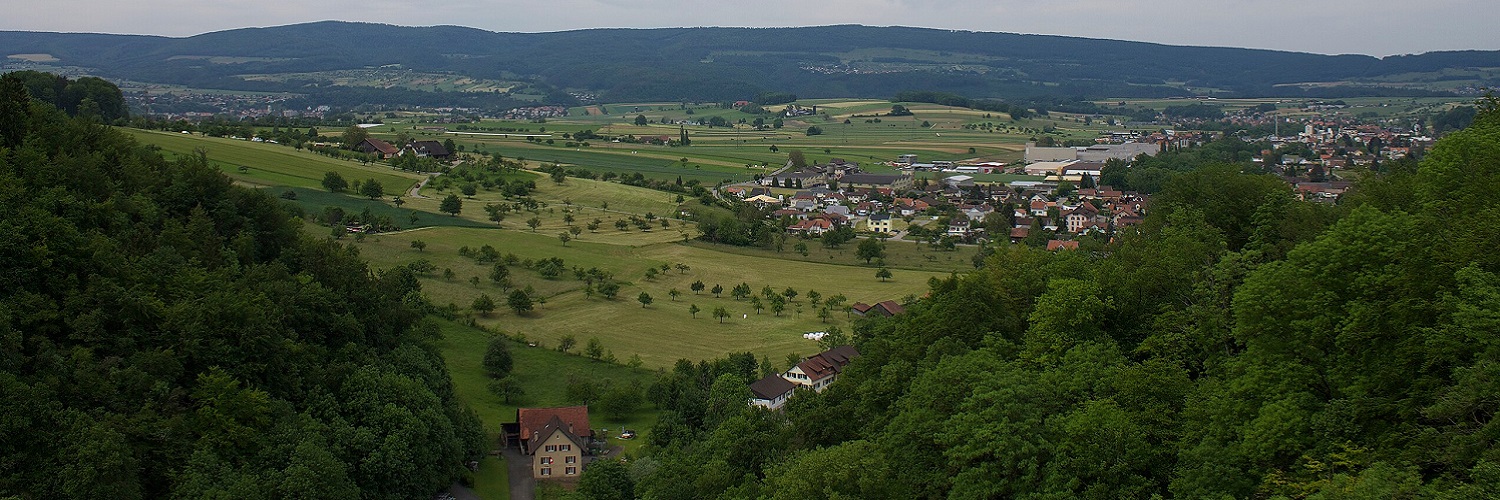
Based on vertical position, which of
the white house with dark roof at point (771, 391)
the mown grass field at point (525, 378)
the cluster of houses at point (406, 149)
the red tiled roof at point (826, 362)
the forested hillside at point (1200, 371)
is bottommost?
the mown grass field at point (525, 378)

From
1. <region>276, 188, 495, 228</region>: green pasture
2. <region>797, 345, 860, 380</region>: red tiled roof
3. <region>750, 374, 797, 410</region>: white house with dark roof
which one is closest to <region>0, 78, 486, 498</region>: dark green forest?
A: <region>750, 374, 797, 410</region>: white house with dark roof

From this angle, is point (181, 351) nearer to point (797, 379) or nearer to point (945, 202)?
point (797, 379)

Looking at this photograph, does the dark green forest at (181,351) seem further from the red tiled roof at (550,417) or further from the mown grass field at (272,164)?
the mown grass field at (272,164)

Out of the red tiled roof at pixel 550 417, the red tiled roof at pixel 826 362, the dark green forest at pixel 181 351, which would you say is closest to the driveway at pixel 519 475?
the red tiled roof at pixel 550 417

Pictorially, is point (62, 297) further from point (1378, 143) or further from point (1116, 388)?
point (1378, 143)

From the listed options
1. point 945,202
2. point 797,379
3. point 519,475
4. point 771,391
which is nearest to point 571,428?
point 519,475

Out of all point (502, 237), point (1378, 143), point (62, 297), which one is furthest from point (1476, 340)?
point (1378, 143)
